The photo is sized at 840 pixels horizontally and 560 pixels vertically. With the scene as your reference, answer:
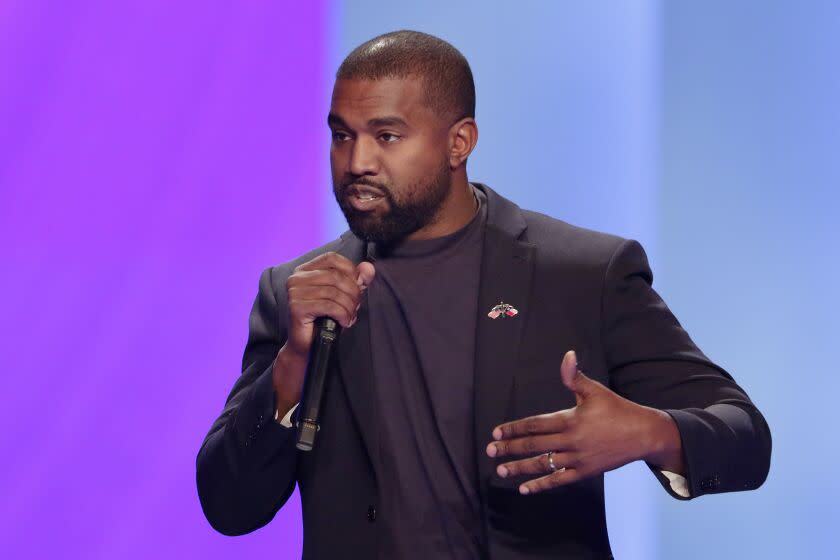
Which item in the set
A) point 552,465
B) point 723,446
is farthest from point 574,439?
point 723,446

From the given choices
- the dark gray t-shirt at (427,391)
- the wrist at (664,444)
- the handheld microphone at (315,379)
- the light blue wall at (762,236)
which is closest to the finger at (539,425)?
the wrist at (664,444)

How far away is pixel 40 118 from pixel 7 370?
2.13ft

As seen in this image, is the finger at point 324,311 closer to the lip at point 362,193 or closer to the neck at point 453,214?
the lip at point 362,193

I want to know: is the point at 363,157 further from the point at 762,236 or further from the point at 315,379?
the point at 762,236

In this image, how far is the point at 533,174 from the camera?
361cm

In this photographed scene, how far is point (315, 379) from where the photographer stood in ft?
5.82

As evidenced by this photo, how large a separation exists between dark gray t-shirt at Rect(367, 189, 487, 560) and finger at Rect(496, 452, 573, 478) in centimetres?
35

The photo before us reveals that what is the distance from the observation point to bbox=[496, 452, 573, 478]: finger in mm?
1702

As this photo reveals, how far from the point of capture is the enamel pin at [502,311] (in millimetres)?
2164

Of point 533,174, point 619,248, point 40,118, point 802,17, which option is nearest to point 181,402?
point 40,118

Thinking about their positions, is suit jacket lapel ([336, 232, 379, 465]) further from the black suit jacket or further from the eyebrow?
the eyebrow

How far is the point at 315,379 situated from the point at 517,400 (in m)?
0.46

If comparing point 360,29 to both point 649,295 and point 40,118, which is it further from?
point 649,295

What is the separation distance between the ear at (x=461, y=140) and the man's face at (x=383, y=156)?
0.07 meters
